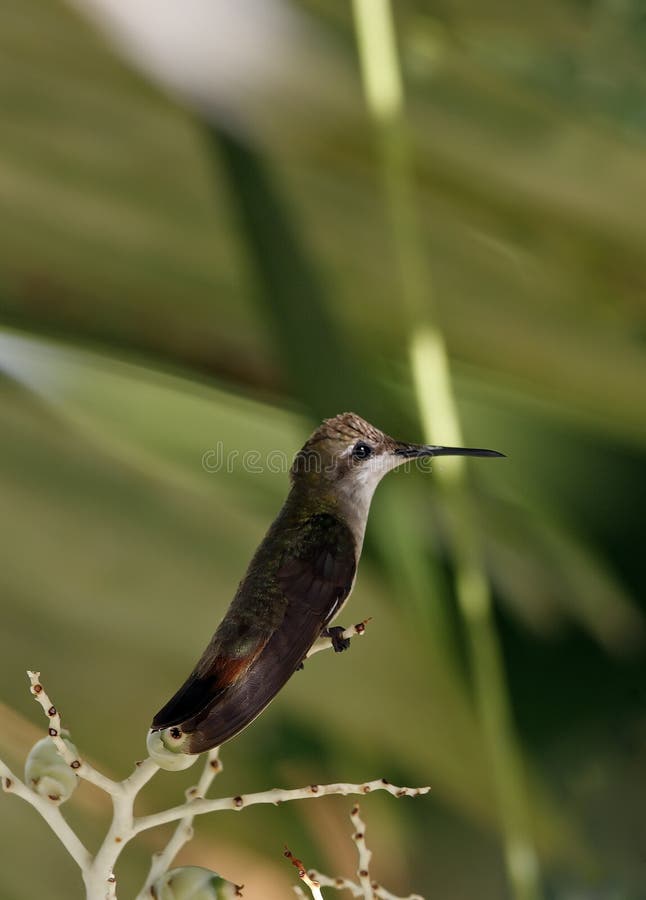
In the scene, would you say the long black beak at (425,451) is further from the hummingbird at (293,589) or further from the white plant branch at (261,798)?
the white plant branch at (261,798)

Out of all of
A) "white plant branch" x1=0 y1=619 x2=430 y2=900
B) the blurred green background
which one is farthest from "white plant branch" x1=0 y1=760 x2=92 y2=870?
the blurred green background

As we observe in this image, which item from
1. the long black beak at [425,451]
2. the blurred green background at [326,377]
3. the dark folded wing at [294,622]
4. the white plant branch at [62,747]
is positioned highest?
the blurred green background at [326,377]

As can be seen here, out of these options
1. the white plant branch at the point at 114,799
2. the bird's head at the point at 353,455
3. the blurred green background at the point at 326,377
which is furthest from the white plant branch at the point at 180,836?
the blurred green background at the point at 326,377

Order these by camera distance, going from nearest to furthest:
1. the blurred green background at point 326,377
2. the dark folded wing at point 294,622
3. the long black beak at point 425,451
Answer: the dark folded wing at point 294,622, the long black beak at point 425,451, the blurred green background at point 326,377

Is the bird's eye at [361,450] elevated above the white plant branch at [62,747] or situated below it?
above

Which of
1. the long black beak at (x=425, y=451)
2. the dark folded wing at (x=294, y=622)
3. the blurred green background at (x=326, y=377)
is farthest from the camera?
the blurred green background at (x=326, y=377)

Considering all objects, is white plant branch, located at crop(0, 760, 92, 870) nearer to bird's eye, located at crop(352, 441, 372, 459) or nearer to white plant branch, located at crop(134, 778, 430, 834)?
white plant branch, located at crop(134, 778, 430, 834)
